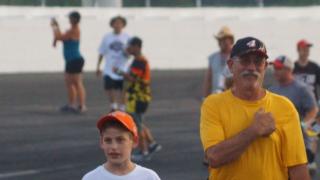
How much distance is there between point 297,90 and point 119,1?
25.0 m

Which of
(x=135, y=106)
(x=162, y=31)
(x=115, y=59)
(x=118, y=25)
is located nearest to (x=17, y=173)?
(x=135, y=106)

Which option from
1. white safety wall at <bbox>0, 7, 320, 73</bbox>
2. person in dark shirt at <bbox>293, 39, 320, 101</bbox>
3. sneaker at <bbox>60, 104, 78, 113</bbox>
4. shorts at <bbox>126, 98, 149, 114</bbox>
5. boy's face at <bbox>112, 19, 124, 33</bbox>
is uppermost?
person in dark shirt at <bbox>293, 39, 320, 101</bbox>

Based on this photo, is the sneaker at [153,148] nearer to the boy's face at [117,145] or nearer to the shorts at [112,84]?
the shorts at [112,84]

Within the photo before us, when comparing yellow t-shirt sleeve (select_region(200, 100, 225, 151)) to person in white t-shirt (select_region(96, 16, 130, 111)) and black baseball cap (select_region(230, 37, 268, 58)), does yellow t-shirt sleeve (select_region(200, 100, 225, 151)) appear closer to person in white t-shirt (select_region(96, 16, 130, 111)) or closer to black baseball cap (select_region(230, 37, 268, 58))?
black baseball cap (select_region(230, 37, 268, 58))

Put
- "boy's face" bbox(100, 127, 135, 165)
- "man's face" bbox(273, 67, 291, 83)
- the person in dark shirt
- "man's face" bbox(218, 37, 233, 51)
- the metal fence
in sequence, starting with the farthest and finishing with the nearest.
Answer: the metal fence < the person in dark shirt < "man's face" bbox(218, 37, 233, 51) < "man's face" bbox(273, 67, 291, 83) < "boy's face" bbox(100, 127, 135, 165)

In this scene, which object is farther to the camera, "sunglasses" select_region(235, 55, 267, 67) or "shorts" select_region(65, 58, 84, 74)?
"shorts" select_region(65, 58, 84, 74)

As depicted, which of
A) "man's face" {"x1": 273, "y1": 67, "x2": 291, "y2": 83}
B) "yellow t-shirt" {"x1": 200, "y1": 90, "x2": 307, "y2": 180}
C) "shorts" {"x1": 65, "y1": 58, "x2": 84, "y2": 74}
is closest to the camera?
"yellow t-shirt" {"x1": 200, "y1": 90, "x2": 307, "y2": 180}

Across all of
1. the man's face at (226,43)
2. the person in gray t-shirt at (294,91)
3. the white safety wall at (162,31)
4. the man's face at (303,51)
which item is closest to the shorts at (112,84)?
A: the man's face at (303,51)

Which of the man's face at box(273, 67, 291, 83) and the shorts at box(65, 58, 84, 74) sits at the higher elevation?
the man's face at box(273, 67, 291, 83)

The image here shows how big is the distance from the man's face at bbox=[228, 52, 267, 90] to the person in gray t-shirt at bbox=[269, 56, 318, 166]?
5345mm

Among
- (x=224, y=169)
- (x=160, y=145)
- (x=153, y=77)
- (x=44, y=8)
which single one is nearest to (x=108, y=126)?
(x=224, y=169)

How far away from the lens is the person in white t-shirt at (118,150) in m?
5.88

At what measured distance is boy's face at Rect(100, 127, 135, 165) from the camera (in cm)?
587

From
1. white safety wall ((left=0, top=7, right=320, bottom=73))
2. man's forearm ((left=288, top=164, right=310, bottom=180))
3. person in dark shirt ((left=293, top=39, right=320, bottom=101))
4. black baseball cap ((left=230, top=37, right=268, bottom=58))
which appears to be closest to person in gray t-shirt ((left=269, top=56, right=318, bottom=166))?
person in dark shirt ((left=293, top=39, right=320, bottom=101))
